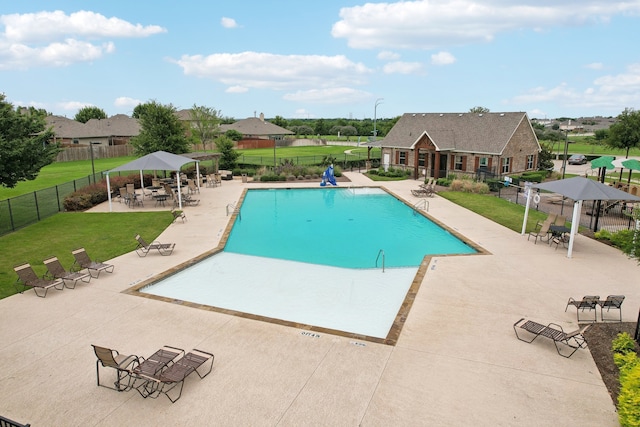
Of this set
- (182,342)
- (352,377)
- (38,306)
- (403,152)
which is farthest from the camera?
(403,152)

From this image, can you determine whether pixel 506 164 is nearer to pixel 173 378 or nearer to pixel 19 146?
pixel 19 146

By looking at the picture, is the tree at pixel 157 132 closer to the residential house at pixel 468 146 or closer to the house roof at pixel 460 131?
the house roof at pixel 460 131

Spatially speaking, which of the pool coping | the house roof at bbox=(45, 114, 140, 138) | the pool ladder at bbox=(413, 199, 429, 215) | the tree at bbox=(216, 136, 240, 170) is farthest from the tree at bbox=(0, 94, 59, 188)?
the house roof at bbox=(45, 114, 140, 138)

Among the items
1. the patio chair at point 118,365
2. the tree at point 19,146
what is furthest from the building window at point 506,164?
the patio chair at point 118,365

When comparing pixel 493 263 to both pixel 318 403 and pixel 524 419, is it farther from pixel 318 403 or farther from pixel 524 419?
pixel 318 403

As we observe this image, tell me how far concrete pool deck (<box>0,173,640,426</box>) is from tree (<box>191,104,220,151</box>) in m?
42.8

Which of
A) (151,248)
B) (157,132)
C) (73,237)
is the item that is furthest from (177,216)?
(157,132)

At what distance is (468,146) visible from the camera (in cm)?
3161

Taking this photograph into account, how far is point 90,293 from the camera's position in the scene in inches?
397

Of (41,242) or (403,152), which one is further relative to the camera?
(403,152)

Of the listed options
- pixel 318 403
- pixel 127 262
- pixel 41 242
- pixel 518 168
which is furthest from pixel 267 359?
pixel 518 168

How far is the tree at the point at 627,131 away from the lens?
31.4m

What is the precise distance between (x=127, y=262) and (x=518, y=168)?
28.7 meters

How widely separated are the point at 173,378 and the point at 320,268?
7.16m
